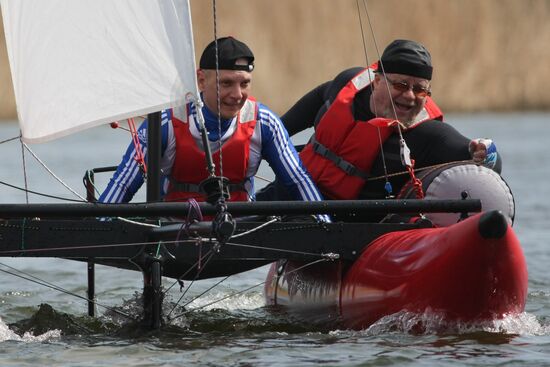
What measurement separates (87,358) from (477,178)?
2.03 m

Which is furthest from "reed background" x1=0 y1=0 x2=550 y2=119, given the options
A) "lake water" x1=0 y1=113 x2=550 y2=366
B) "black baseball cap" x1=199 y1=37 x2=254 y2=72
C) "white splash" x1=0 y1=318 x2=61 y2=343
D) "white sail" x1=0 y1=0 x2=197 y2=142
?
"white sail" x1=0 y1=0 x2=197 y2=142

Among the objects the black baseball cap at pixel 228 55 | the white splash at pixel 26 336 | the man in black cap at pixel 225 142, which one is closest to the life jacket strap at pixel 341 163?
the man in black cap at pixel 225 142

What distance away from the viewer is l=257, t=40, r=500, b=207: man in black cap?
7.08 meters

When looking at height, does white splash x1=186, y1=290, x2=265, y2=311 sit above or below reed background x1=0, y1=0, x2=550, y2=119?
below

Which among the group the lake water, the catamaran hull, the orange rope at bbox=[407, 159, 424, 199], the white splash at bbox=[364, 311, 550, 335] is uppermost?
the orange rope at bbox=[407, 159, 424, 199]

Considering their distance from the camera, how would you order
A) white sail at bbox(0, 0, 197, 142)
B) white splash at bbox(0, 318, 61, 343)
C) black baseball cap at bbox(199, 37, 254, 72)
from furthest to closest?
black baseball cap at bbox(199, 37, 254, 72) < white splash at bbox(0, 318, 61, 343) < white sail at bbox(0, 0, 197, 142)

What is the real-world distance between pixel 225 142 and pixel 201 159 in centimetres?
14

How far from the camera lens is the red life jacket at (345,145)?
283 inches

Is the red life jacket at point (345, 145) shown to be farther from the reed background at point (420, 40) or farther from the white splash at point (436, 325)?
the reed background at point (420, 40)

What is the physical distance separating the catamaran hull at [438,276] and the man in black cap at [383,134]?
0.78 meters

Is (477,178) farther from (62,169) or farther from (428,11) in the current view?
(428,11)

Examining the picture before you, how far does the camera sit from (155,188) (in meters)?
6.30

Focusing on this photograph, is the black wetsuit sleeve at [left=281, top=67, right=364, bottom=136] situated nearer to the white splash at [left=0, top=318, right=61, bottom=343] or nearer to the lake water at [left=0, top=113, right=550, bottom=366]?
the lake water at [left=0, top=113, right=550, bottom=366]

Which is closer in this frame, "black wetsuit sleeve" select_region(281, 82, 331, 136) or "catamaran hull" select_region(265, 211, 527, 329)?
"catamaran hull" select_region(265, 211, 527, 329)
